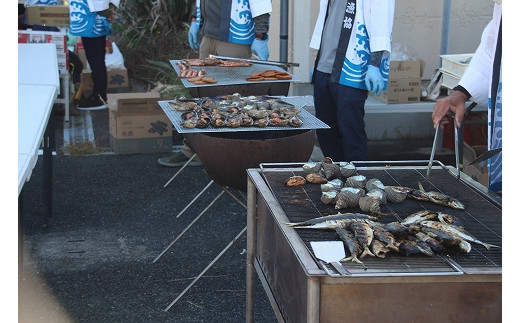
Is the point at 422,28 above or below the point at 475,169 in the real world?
above

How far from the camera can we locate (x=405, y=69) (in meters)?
7.49

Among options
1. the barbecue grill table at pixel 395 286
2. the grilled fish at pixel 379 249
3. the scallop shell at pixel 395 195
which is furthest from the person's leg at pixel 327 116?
the grilled fish at pixel 379 249

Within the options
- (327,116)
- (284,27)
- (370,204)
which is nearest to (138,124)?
(284,27)

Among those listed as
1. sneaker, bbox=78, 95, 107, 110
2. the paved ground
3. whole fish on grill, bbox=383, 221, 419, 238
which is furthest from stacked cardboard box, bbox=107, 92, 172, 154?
whole fish on grill, bbox=383, 221, 419, 238

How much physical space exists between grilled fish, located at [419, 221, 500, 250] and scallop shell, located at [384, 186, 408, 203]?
1.05 ft

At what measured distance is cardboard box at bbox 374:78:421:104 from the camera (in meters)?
7.56

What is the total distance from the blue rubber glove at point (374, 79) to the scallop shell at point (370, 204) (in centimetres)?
235

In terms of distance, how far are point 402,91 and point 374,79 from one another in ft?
8.80

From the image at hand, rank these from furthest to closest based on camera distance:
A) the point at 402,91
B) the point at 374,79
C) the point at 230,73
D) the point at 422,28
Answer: the point at 422,28 → the point at 402,91 → the point at 230,73 → the point at 374,79

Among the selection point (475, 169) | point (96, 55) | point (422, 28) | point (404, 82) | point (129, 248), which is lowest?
point (129, 248)

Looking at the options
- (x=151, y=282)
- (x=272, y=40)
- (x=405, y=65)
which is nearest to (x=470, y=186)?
(x=151, y=282)

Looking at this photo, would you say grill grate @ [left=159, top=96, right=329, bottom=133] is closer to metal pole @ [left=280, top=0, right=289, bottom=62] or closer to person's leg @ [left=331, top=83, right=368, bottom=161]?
person's leg @ [left=331, top=83, right=368, bottom=161]

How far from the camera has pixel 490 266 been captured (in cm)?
231

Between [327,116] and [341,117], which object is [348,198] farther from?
[327,116]
